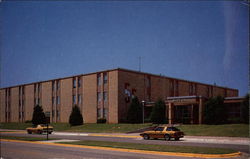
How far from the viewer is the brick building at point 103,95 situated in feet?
167

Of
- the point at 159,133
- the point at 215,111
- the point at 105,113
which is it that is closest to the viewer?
the point at 159,133

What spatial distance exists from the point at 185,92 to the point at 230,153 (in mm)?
49936

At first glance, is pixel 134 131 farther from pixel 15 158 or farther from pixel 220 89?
pixel 220 89

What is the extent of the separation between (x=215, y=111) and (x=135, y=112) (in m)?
12.9

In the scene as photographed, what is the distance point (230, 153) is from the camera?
15688 millimetres

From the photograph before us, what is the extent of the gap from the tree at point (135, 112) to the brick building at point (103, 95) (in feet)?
7.99

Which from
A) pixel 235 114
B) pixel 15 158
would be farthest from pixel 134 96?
pixel 15 158

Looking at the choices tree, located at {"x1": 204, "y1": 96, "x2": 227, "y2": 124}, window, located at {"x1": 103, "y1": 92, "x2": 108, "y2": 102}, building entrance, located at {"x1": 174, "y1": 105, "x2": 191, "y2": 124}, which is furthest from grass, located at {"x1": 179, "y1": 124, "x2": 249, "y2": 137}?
window, located at {"x1": 103, "y1": 92, "x2": 108, "y2": 102}

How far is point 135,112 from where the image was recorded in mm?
48594

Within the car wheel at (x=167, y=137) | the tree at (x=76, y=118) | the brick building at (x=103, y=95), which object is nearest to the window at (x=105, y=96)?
the brick building at (x=103, y=95)

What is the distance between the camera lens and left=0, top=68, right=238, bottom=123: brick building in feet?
167

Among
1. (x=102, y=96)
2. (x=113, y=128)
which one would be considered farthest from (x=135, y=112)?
(x=102, y=96)

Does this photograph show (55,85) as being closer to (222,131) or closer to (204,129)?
(204,129)

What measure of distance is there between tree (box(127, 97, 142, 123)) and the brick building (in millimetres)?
2436
